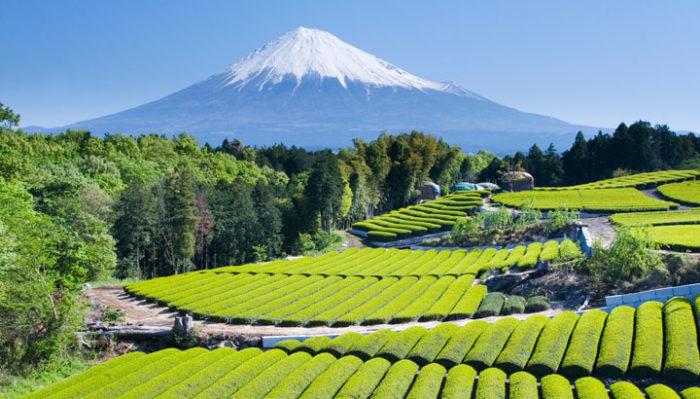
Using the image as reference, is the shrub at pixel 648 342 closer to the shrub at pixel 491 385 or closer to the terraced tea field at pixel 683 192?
the shrub at pixel 491 385

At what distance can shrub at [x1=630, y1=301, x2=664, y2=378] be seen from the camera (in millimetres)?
18812

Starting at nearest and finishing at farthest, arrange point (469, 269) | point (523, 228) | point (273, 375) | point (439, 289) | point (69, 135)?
point (273, 375) < point (439, 289) < point (469, 269) < point (523, 228) < point (69, 135)

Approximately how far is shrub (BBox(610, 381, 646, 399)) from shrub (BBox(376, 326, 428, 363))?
308 inches

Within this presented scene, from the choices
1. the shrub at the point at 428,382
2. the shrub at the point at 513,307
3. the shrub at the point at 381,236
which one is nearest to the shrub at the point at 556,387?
the shrub at the point at 428,382

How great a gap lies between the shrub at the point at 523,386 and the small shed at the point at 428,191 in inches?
2779

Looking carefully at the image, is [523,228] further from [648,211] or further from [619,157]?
[619,157]

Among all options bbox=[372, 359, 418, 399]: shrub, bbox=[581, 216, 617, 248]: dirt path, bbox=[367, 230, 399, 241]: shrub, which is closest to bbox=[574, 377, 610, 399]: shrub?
bbox=[372, 359, 418, 399]: shrub

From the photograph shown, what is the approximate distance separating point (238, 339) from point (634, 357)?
17484 millimetres

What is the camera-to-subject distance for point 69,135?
299 feet

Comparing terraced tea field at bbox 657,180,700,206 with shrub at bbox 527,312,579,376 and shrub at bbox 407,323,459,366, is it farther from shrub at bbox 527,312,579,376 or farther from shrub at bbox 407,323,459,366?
shrub at bbox 407,323,459,366

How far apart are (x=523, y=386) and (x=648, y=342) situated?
17.9ft

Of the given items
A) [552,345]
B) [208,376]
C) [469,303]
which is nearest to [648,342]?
[552,345]

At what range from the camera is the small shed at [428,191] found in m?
89.6

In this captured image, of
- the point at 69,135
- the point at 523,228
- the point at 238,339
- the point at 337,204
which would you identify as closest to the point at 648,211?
the point at 523,228
